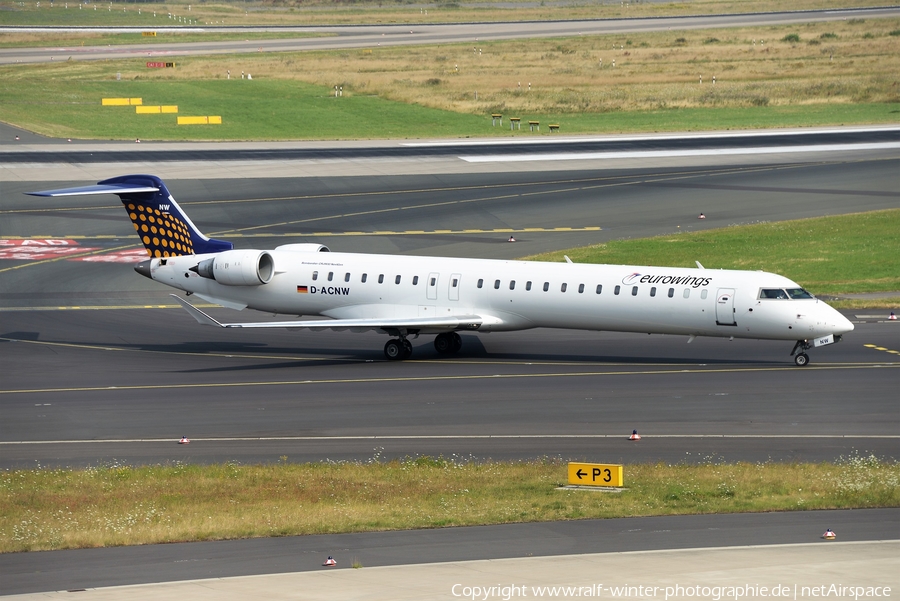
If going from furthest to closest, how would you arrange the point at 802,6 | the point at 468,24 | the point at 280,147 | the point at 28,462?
the point at 802,6, the point at 468,24, the point at 280,147, the point at 28,462

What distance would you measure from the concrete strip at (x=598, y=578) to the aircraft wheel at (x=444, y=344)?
67.0ft

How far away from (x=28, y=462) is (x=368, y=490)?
8829mm

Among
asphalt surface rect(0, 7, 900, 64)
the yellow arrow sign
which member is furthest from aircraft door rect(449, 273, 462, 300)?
asphalt surface rect(0, 7, 900, 64)

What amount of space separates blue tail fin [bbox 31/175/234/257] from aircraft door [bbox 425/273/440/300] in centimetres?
761

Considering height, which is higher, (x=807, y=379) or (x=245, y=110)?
(x=245, y=110)

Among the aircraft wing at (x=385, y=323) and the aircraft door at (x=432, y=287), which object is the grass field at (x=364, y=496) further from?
the aircraft door at (x=432, y=287)

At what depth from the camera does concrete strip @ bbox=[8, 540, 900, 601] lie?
1738 centimetres

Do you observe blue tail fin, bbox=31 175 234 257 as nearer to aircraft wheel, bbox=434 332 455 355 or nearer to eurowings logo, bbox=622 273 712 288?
aircraft wheel, bbox=434 332 455 355

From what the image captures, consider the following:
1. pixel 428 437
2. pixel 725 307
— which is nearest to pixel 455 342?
pixel 725 307

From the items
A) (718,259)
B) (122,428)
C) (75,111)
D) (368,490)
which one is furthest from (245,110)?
(368,490)

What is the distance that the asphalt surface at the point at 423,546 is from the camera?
63.1 feet

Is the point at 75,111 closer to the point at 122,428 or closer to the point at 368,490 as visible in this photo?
the point at 122,428

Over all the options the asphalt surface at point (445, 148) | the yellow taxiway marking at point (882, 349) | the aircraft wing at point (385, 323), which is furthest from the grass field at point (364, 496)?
the asphalt surface at point (445, 148)

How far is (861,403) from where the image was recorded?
3134 centimetres
